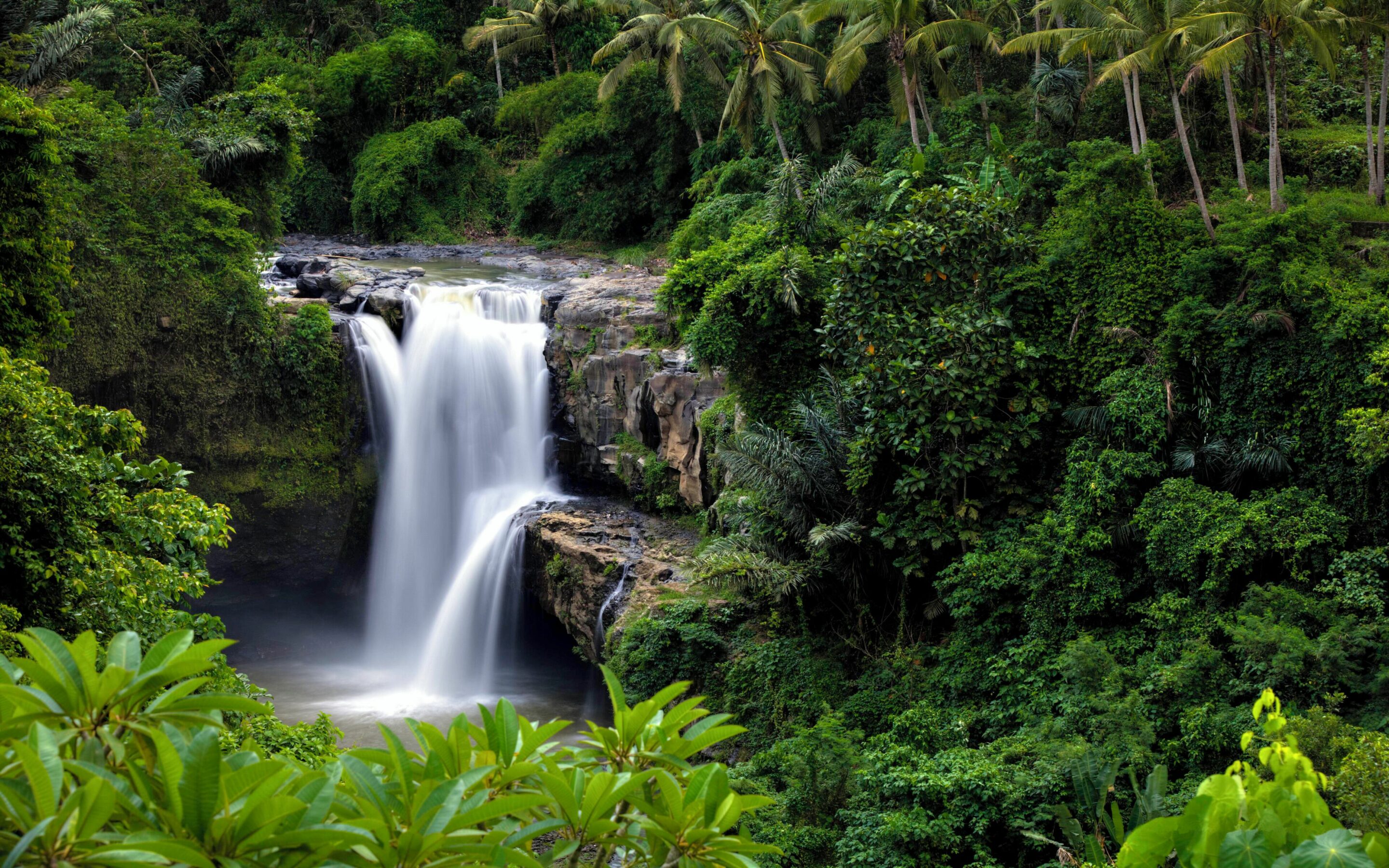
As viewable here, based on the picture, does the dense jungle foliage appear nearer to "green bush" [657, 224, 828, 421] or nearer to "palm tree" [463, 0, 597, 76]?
"green bush" [657, 224, 828, 421]

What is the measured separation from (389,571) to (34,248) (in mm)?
8950

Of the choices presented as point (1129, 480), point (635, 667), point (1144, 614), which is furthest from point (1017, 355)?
point (635, 667)

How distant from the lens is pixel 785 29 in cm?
1994

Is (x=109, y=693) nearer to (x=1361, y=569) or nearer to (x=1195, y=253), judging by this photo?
(x=1361, y=569)

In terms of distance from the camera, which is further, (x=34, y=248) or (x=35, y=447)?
(x=34, y=248)

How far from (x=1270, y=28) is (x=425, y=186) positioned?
84.7 feet

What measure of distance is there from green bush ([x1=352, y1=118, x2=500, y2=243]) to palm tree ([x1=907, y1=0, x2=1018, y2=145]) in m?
17.7

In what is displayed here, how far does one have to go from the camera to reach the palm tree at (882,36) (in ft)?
52.2

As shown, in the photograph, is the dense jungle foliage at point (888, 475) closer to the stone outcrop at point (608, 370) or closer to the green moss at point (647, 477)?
the green moss at point (647, 477)

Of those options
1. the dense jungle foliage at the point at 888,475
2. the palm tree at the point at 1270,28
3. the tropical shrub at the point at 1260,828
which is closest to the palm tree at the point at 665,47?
the dense jungle foliage at the point at 888,475

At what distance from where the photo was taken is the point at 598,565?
47.6 ft

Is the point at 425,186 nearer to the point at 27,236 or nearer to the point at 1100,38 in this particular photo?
the point at 27,236

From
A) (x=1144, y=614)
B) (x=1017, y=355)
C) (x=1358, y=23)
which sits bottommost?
(x=1144, y=614)

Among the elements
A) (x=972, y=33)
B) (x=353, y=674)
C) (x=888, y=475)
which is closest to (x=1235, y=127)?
(x=972, y=33)
